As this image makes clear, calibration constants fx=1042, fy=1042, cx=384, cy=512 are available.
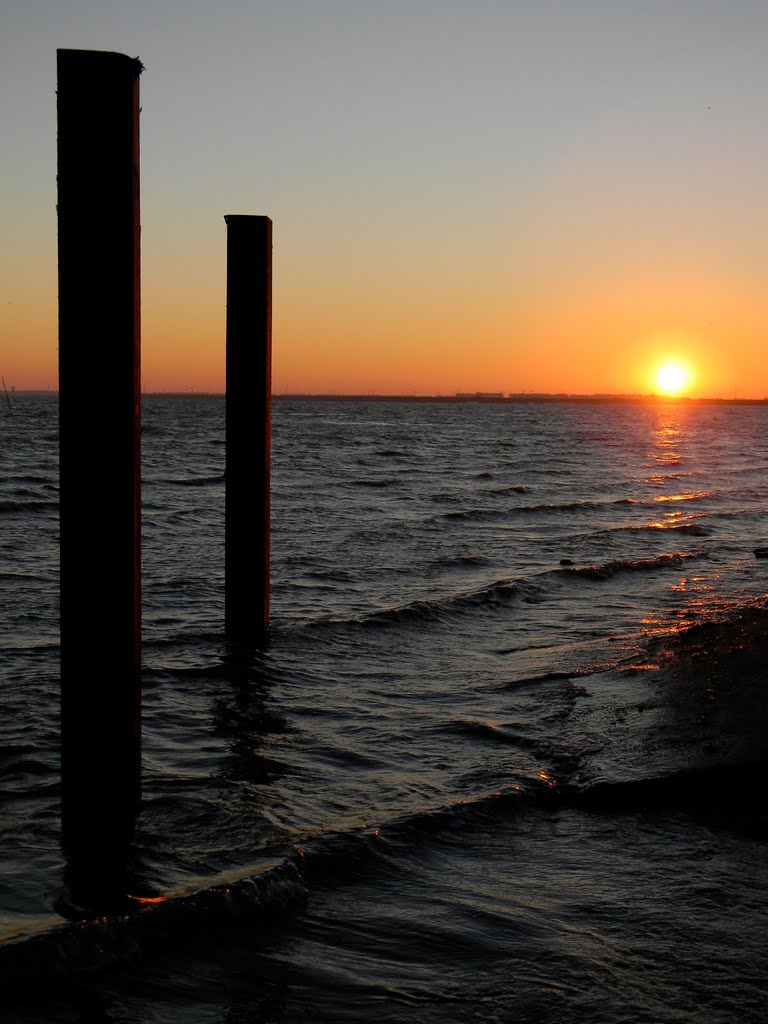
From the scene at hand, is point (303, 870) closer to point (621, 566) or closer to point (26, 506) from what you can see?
point (621, 566)

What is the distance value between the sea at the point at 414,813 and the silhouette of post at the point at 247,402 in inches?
38.8

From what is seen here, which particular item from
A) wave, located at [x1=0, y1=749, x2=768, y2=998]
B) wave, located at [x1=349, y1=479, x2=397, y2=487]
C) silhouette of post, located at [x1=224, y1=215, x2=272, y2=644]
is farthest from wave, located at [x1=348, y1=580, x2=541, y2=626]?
wave, located at [x1=349, y1=479, x2=397, y2=487]

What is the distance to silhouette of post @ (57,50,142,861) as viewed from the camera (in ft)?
14.8

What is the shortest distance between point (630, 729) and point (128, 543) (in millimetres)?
4120

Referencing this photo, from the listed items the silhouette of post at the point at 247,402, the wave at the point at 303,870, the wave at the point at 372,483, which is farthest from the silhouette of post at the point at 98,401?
the wave at the point at 372,483

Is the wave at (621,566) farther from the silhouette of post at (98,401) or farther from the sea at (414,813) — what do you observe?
the silhouette of post at (98,401)

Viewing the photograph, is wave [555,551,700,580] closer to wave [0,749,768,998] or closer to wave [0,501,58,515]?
wave [0,749,768,998]

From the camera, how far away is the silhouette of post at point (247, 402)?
833cm

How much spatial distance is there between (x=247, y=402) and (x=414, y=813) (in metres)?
3.95

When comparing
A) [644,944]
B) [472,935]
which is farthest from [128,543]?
[644,944]

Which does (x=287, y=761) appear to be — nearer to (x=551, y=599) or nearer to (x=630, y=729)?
(x=630, y=729)

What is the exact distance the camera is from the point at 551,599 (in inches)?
547

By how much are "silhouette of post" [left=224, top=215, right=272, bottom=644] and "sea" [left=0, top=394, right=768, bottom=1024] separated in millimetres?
987

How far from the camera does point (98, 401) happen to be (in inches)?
182
